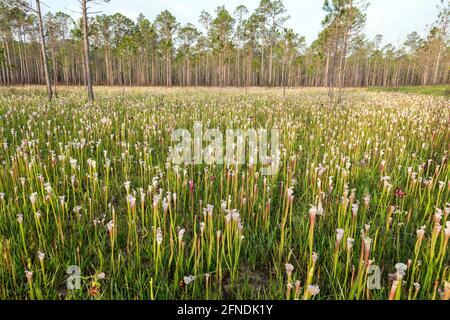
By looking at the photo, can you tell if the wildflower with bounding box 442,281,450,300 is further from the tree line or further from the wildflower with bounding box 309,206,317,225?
the tree line

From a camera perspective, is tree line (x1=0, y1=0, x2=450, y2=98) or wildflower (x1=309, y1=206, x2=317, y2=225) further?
tree line (x1=0, y1=0, x2=450, y2=98)

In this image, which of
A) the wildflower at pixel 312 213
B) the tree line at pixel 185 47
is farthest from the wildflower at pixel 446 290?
the tree line at pixel 185 47

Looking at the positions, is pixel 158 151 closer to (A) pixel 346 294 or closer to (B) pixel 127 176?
(B) pixel 127 176

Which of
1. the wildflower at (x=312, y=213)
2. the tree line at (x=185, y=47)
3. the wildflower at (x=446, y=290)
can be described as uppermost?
the tree line at (x=185, y=47)

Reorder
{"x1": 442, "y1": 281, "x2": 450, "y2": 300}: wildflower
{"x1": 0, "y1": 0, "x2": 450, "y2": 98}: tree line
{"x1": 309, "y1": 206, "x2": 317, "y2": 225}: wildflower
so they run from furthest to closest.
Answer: {"x1": 0, "y1": 0, "x2": 450, "y2": 98}: tree line
{"x1": 309, "y1": 206, "x2": 317, "y2": 225}: wildflower
{"x1": 442, "y1": 281, "x2": 450, "y2": 300}: wildflower

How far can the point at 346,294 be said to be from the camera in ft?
6.48

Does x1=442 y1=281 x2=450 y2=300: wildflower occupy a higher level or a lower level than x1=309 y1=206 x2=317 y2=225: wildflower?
lower

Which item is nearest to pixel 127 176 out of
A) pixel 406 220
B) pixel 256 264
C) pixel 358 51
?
pixel 256 264

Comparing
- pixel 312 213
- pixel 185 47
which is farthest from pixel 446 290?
pixel 185 47

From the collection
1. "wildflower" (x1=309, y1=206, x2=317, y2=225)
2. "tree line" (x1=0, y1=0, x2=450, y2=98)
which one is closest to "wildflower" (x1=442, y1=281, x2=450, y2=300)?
"wildflower" (x1=309, y1=206, x2=317, y2=225)

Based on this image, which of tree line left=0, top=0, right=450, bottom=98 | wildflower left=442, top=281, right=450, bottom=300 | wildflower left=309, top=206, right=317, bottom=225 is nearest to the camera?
wildflower left=442, top=281, right=450, bottom=300

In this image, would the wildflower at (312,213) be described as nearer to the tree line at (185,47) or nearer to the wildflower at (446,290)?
the wildflower at (446,290)

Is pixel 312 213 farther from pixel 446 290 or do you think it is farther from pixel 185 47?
pixel 185 47
